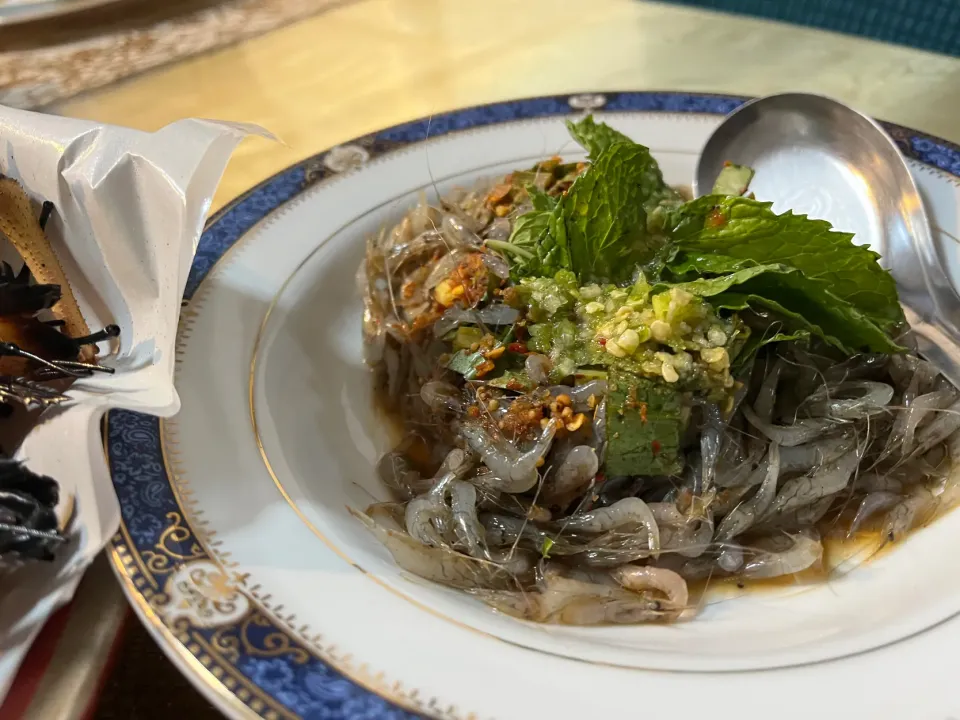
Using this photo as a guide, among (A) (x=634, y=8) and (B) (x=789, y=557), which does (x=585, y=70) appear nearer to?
(A) (x=634, y=8)

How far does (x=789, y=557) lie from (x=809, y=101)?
119 centimetres

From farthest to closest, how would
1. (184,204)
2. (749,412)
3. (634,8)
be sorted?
1. (634,8)
2. (749,412)
3. (184,204)

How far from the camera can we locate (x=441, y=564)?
3.97 feet

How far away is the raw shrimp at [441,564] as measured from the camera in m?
1.19

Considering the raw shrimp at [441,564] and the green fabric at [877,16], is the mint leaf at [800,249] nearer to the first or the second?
the raw shrimp at [441,564]

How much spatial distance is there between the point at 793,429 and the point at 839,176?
0.78 m

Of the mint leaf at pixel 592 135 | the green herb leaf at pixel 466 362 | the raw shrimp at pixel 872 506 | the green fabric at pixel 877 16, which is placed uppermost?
the green fabric at pixel 877 16

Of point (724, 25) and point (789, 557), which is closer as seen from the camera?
point (789, 557)

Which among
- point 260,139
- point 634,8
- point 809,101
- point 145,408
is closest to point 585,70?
point 634,8

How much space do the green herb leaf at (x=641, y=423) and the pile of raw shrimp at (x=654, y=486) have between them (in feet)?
0.10

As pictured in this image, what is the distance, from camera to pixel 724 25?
2832mm

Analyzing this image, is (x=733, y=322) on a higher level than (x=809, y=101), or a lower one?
lower

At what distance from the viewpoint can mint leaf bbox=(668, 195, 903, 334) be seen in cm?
137

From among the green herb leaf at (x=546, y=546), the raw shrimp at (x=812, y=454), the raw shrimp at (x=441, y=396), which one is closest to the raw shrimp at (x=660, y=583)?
the green herb leaf at (x=546, y=546)
